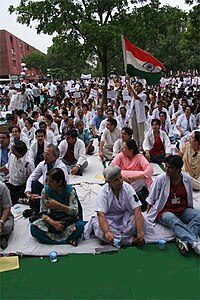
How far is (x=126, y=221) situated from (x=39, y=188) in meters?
1.29

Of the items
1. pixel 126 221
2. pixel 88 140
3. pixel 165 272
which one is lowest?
pixel 165 272

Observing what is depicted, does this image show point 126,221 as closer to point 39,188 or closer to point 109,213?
point 109,213

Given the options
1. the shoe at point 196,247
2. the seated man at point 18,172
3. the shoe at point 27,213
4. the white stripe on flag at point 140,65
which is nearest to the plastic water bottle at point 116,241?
the shoe at point 196,247

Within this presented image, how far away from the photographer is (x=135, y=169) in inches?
183

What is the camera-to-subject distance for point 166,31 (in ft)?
38.2

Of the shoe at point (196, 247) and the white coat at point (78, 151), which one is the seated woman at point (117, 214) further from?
the white coat at point (78, 151)

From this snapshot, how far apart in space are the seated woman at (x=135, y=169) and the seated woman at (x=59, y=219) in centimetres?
106

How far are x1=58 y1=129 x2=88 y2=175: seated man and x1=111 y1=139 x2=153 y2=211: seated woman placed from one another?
1.24 m

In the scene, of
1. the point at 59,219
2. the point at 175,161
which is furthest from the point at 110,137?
the point at 59,219

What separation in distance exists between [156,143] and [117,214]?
115 inches

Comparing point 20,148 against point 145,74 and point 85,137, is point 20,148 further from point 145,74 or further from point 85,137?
point 145,74

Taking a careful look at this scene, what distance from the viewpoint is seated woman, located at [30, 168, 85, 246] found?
11.5ft

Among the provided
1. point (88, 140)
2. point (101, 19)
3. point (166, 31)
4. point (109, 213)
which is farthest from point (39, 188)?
point (166, 31)

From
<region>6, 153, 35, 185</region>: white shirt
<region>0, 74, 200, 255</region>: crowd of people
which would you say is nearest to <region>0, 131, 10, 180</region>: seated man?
<region>0, 74, 200, 255</region>: crowd of people
